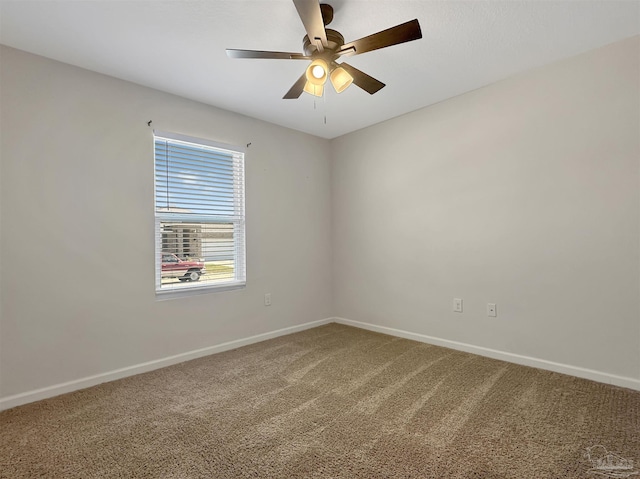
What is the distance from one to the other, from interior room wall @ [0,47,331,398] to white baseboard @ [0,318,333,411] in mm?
42

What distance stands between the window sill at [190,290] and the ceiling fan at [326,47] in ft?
6.26

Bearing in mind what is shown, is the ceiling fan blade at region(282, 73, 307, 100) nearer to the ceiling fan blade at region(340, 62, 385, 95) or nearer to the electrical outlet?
the ceiling fan blade at region(340, 62, 385, 95)

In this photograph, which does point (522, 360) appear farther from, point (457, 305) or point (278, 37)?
point (278, 37)

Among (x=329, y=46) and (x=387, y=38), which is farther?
(x=329, y=46)

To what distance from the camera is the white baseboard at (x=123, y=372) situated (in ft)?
7.41

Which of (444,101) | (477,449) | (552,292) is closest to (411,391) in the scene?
(477,449)

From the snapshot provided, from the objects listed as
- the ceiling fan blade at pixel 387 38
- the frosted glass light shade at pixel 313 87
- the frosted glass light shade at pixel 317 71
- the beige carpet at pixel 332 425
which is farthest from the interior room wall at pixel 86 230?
the ceiling fan blade at pixel 387 38

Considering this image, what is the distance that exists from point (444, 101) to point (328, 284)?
8.13 feet

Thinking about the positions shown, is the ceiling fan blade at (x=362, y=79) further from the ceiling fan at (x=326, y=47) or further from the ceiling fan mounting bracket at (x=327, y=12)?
the ceiling fan mounting bracket at (x=327, y=12)

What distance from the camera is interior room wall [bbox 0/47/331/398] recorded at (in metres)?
2.27

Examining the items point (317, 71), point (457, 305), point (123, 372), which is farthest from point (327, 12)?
point (123, 372)

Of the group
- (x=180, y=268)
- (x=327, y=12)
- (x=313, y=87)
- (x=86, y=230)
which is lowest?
(x=180, y=268)

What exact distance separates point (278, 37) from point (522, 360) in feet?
10.2

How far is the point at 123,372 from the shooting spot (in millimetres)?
2680
